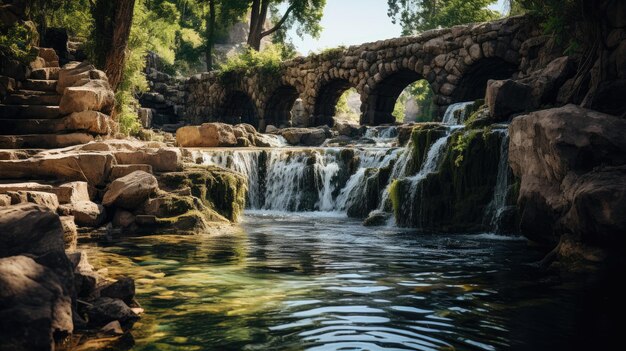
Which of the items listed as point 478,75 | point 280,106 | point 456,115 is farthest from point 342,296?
point 280,106

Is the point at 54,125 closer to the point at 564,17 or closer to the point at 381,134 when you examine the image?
the point at 564,17

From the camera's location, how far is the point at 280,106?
3059cm

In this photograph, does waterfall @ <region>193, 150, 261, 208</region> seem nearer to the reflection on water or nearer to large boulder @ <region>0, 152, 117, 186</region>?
large boulder @ <region>0, 152, 117, 186</region>

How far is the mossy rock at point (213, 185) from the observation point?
10758 mm

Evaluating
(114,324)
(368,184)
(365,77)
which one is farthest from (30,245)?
(365,77)

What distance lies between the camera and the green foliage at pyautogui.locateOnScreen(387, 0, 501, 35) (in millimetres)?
32938

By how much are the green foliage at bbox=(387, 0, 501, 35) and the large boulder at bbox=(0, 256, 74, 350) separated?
102 ft

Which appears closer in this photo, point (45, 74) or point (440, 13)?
point (45, 74)

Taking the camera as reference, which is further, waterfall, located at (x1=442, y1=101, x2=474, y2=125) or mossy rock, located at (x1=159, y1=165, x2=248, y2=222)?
waterfall, located at (x1=442, y1=101, x2=474, y2=125)

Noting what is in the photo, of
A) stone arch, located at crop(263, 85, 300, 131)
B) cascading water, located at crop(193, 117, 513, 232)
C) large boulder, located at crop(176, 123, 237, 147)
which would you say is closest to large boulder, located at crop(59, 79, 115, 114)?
cascading water, located at crop(193, 117, 513, 232)

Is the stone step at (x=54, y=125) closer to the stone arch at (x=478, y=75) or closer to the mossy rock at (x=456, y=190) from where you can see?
the mossy rock at (x=456, y=190)

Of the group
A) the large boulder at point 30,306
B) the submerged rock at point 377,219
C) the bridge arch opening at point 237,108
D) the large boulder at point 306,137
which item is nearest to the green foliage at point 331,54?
the large boulder at point 306,137

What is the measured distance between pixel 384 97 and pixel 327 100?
3990 mm

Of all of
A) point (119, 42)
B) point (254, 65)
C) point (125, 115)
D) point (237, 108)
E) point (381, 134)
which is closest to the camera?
point (119, 42)
